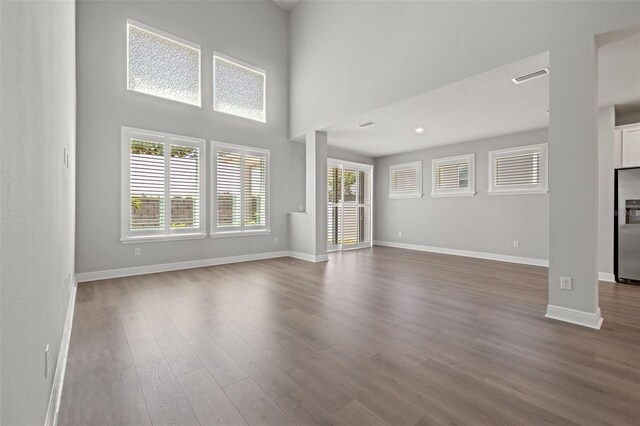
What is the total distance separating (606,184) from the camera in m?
4.47

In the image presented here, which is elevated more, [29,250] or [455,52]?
[455,52]

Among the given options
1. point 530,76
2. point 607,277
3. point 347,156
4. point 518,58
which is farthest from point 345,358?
point 347,156

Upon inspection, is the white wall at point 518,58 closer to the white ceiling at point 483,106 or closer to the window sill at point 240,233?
the white ceiling at point 483,106

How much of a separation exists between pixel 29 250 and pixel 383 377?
1895mm

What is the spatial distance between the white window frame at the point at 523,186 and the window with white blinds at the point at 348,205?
3.23 metres

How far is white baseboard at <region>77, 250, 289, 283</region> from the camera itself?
4277mm

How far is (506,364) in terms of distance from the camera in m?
2.00

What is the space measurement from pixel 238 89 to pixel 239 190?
6.89ft

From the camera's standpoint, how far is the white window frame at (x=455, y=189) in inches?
260

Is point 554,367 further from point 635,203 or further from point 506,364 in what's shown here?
point 635,203

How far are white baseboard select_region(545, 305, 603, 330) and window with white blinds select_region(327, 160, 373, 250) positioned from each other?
16.9 feet

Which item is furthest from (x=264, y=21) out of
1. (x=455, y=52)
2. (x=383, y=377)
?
(x=383, y=377)

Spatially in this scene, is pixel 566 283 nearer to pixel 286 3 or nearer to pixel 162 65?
pixel 162 65

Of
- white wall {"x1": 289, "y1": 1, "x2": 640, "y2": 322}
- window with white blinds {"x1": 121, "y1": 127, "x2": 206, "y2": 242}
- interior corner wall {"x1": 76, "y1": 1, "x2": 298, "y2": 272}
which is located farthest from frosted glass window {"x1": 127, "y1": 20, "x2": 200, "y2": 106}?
white wall {"x1": 289, "y1": 1, "x2": 640, "y2": 322}
